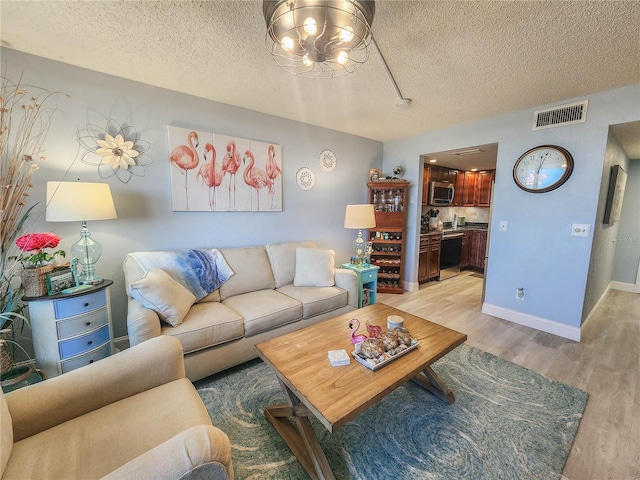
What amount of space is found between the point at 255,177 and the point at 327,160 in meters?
1.17

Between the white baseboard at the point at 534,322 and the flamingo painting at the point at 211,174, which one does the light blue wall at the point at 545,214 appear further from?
the flamingo painting at the point at 211,174

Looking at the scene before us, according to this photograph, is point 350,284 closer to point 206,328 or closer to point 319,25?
point 206,328

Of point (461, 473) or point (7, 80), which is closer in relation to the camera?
point (461, 473)

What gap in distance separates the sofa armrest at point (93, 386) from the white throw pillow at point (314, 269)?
1.61 metres

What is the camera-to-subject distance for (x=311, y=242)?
11.0 ft

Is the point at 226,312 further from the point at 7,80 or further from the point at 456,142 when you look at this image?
the point at 456,142

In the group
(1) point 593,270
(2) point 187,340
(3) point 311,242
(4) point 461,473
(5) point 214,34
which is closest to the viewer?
(4) point 461,473

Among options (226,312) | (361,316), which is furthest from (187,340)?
(361,316)

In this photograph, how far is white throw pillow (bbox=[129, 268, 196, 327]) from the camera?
182cm

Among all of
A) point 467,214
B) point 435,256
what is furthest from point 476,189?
point 435,256

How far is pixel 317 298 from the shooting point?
99.0 inches

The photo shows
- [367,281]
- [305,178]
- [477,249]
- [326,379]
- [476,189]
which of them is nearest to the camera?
[326,379]

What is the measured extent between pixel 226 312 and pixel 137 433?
1.11 m

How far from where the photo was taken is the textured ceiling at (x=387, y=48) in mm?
1450
